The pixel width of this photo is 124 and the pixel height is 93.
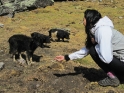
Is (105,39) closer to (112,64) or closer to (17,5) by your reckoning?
(112,64)

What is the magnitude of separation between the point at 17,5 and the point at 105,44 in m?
13.4

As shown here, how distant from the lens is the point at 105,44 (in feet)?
19.4

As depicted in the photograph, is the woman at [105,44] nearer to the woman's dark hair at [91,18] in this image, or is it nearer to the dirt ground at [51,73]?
the woman's dark hair at [91,18]

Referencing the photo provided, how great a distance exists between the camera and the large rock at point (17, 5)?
17.5 m

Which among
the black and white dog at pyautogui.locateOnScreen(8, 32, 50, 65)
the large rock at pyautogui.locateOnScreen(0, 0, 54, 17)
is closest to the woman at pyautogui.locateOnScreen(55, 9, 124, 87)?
the black and white dog at pyautogui.locateOnScreen(8, 32, 50, 65)

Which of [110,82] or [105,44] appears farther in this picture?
[110,82]

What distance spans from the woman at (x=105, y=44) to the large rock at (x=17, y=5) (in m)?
11.5

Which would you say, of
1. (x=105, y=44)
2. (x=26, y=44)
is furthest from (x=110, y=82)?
(x=26, y=44)

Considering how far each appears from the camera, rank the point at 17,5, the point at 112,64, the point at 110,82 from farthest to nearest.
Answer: the point at 17,5 < the point at 110,82 < the point at 112,64

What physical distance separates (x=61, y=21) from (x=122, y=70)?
10610 millimetres

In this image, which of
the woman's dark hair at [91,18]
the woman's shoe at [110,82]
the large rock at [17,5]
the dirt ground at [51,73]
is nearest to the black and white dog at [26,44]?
the dirt ground at [51,73]

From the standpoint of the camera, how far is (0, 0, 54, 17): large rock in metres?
17.5

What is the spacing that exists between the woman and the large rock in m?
11.5

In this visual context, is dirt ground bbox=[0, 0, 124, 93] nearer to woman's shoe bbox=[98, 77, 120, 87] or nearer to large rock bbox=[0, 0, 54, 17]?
woman's shoe bbox=[98, 77, 120, 87]
